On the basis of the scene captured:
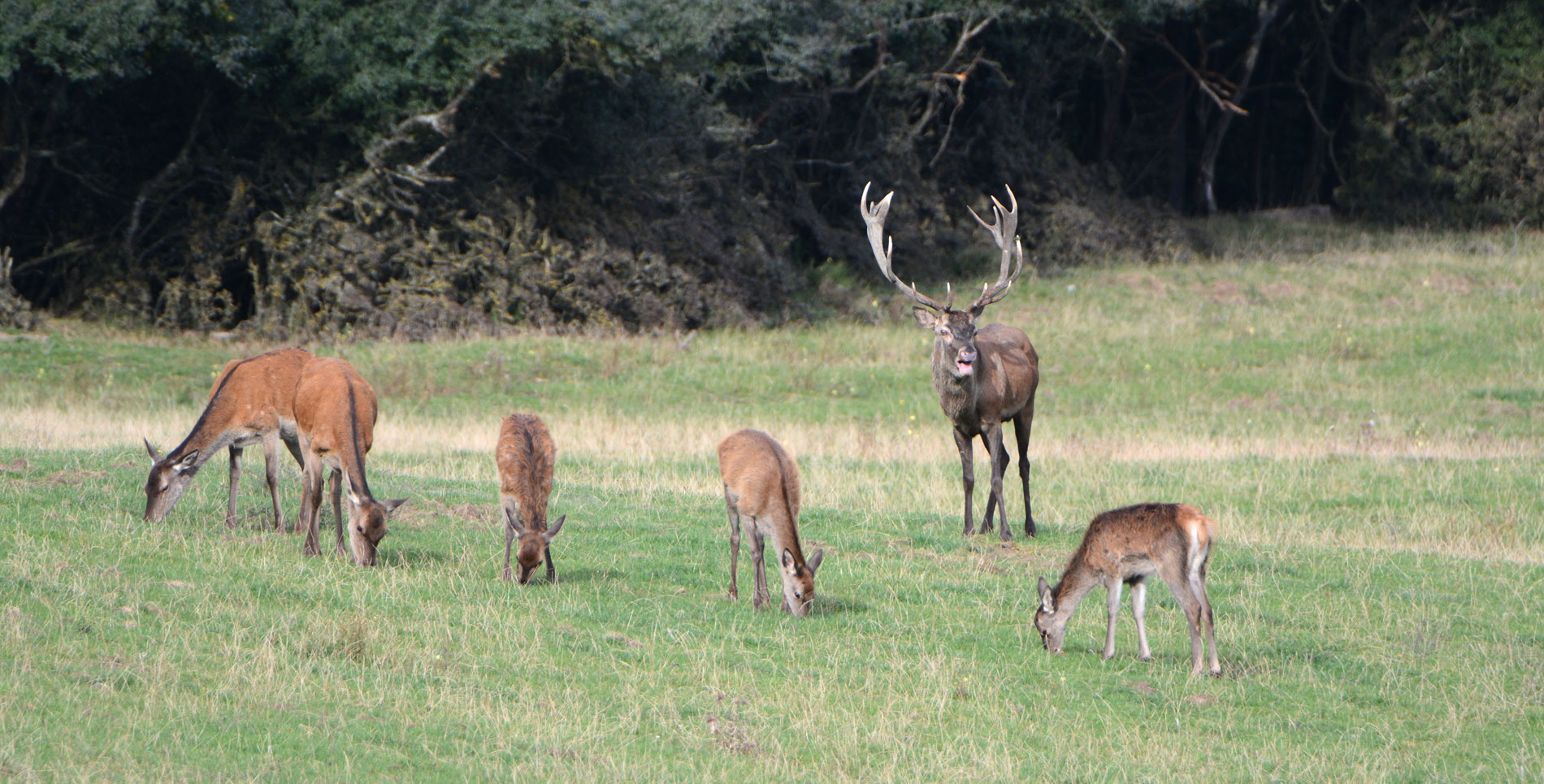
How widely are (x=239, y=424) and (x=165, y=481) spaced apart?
2.13ft

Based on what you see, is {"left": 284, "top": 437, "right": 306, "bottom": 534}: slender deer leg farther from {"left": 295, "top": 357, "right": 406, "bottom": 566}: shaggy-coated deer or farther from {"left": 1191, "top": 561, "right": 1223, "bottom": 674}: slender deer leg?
{"left": 1191, "top": 561, "right": 1223, "bottom": 674}: slender deer leg

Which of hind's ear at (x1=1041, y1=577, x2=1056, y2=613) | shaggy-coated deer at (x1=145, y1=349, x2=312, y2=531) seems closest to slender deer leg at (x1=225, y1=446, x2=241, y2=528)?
shaggy-coated deer at (x1=145, y1=349, x2=312, y2=531)

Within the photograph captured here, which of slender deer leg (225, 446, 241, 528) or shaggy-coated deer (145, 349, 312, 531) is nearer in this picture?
shaggy-coated deer (145, 349, 312, 531)

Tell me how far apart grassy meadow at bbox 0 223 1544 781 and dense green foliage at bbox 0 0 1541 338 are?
6122 mm

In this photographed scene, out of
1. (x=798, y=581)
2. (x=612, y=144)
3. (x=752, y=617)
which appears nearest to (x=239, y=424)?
(x=752, y=617)

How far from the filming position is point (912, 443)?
63.0 feet

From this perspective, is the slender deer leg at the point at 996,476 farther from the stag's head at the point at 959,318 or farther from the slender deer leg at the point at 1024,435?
the stag's head at the point at 959,318

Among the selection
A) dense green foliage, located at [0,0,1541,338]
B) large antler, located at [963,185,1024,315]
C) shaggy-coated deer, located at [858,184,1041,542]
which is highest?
dense green foliage, located at [0,0,1541,338]

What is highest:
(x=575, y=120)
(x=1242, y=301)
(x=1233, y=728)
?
(x=575, y=120)

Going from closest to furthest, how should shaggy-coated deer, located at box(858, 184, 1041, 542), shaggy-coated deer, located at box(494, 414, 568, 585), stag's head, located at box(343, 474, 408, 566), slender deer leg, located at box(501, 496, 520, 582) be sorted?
1. shaggy-coated deer, located at box(494, 414, 568, 585)
2. stag's head, located at box(343, 474, 408, 566)
3. slender deer leg, located at box(501, 496, 520, 582)
4. shaggy-coated deer, located at box(858, 184, 1041, 542)

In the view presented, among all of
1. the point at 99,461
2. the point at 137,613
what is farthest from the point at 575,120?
the point at 137,613

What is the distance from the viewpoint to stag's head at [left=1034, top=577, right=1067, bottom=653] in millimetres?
8688

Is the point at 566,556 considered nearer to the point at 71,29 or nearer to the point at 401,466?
the point at 401,466

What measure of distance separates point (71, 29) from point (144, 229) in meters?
5.20
